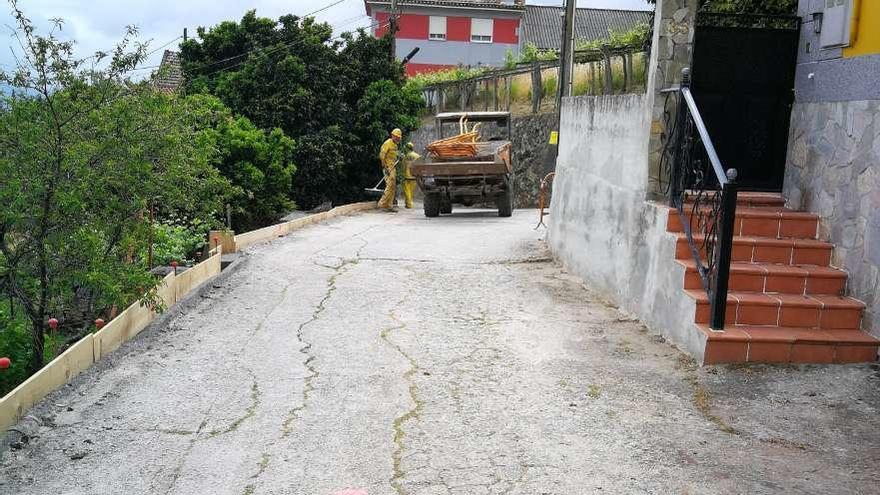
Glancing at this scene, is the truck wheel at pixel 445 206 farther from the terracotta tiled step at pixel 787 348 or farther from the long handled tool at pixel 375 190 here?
the terracotta tiled step at pixel 787 348

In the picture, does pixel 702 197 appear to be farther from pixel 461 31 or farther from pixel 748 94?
pixel 461 31

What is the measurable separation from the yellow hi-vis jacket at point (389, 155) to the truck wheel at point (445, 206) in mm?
1619

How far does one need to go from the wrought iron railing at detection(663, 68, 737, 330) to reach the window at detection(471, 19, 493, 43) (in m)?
43.6

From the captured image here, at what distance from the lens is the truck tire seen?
62.4 feet

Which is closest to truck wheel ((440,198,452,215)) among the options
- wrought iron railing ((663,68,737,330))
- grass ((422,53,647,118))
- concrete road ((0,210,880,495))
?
grass ((422,53,647,118))

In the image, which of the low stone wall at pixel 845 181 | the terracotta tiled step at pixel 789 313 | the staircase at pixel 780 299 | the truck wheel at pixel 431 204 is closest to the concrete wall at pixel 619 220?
the staircase at pixel 780 299

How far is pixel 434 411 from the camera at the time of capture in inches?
207

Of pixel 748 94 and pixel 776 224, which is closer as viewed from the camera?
pixel 776 224

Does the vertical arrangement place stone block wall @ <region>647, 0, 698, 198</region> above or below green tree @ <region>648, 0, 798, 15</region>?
below

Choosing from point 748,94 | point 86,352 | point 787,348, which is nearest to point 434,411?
point 86,352

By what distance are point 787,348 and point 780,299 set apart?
1.49 ft

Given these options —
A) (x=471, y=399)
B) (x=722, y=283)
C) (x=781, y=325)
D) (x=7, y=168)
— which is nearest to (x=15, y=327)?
(x=7, y=168)

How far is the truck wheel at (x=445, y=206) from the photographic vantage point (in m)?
19.0

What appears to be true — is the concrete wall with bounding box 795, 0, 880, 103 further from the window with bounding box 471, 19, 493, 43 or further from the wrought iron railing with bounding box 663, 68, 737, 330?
the window with bounding box 471, 19, 493, 43
